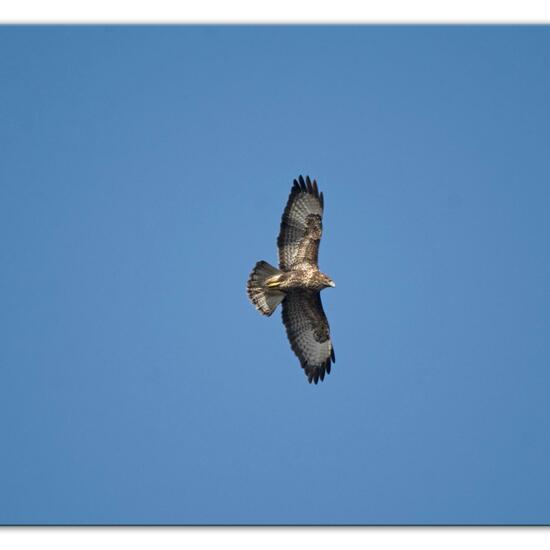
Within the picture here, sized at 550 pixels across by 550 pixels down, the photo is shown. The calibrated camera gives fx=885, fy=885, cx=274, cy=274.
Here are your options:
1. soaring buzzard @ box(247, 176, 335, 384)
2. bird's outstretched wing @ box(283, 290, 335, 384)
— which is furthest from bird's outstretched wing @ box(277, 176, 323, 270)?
bird's outstretched wing @ box(283, 290, 335, 384)

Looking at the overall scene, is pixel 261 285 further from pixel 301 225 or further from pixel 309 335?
pixel 309 335

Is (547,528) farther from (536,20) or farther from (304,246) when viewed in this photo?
(536,20)

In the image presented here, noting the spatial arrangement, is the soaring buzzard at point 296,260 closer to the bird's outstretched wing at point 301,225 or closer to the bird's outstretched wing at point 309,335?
the bird's outstretched wing at point 301,225

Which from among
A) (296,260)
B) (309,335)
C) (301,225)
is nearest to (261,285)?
(296,260)

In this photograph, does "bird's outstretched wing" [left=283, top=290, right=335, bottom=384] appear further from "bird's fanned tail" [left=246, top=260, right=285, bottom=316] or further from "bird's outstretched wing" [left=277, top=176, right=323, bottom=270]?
"bird's outstretched wing" [left=277, top=176, right=323, bottom=270]

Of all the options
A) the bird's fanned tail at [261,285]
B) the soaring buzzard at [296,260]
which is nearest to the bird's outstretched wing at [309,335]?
the soaring buzzard at [296,260]
